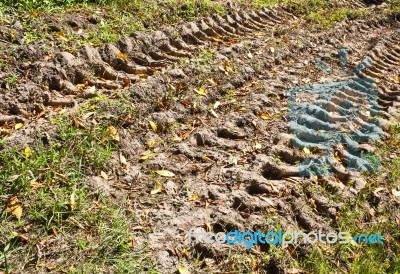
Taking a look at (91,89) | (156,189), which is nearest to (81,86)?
(91,89)

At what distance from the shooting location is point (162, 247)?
7.96 feet

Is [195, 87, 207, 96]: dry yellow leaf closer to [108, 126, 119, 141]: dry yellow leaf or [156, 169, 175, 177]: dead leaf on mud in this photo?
[108, 126, 119, 141]: dry yellow leaf

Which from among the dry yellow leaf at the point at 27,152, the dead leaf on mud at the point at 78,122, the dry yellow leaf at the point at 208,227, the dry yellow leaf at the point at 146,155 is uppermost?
the dead leaf on mud at the point at 78,122

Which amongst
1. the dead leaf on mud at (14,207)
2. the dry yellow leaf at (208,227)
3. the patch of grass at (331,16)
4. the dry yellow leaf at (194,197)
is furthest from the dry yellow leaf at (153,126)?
the patch of grass at (331,16)

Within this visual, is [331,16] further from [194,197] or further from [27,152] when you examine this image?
[27,152]

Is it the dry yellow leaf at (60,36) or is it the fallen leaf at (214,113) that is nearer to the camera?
the fallen leaf at (214,113)

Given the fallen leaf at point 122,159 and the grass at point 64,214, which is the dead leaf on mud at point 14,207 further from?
the fallen leaf at point 122,159

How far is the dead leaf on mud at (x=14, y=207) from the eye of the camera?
7.83ft

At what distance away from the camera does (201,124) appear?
3549 mm

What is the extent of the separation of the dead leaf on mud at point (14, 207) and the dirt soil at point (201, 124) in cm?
48

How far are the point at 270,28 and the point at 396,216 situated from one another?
141 inches

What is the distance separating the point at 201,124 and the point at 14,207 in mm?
1685

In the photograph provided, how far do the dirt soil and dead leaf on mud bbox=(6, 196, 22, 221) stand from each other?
0.48 metres

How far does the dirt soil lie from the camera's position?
2.68 meters
